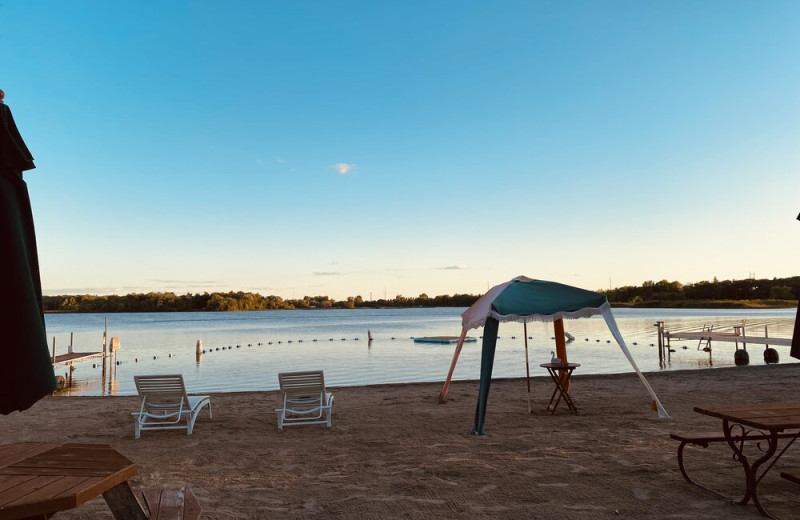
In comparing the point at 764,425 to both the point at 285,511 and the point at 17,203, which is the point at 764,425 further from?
the point at 17,203

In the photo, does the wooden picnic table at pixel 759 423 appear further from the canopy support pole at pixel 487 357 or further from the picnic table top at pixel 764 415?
the canopy support pole at pixel 487 357

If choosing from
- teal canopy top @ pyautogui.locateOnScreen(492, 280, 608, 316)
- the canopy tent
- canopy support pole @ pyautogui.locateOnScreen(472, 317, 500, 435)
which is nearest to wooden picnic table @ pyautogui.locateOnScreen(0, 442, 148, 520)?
canopy support pole @ pyautogui.locateOnScreen(472, 317, 500, 435)

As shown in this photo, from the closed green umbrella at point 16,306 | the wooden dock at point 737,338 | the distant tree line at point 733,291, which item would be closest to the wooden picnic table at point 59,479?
the closed green umbrella at point 16,306

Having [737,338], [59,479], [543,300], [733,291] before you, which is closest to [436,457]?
[543,300]

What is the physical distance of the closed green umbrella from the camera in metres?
2.77

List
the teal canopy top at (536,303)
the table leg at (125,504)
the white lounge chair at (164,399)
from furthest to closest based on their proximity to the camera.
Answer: the teal canopy top at (536,303) < the white lounge chair at (164,399) < the table leg at (125,504)

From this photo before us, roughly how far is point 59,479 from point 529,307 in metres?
6.90

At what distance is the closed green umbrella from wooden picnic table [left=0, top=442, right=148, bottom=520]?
0.35 meters

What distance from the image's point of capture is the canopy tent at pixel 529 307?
7.91m

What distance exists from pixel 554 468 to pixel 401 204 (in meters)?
28.9

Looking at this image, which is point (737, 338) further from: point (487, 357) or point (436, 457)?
point (436, 457)

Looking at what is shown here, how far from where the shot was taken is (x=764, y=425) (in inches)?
146

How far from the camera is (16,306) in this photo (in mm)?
2787

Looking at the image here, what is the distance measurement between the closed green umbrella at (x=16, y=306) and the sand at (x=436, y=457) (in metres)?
2.11
